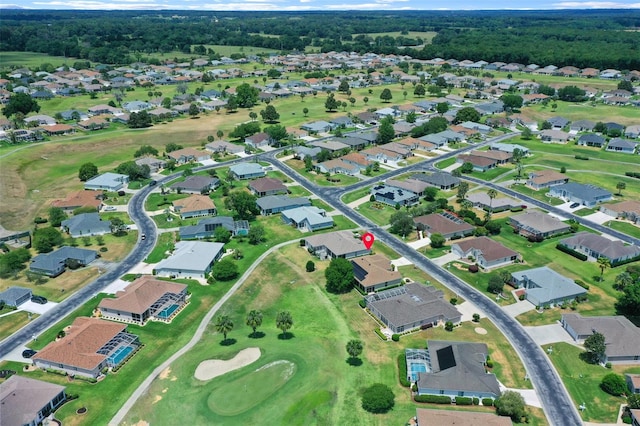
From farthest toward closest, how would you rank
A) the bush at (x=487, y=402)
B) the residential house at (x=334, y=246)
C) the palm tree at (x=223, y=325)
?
the residential house at (x=334, y=246)
the palm tree at (x=223, y=325)
the bush at (x=487, y=402)

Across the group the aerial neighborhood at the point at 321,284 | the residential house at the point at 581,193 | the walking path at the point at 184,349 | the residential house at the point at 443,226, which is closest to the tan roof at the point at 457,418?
the aerial neighborhood at the point at 321,284

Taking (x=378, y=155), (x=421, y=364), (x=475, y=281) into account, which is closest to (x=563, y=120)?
(x=378, y=155)

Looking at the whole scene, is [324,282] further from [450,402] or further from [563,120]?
[563,120]

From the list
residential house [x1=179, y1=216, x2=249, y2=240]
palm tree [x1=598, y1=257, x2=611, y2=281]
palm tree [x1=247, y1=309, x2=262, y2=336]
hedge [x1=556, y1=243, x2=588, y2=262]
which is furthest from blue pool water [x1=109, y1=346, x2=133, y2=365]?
hedge [x1=556, y1=243, x2=588, y2=262]

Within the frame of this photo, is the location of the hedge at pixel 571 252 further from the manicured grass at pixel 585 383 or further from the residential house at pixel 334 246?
the residential house at pixel 334 246

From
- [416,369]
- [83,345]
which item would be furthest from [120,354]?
[416,369]

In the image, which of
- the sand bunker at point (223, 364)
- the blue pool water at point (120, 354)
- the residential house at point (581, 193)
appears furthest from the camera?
the residential house at point (581, 193)

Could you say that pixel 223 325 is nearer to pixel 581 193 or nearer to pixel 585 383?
pixel 585 383
